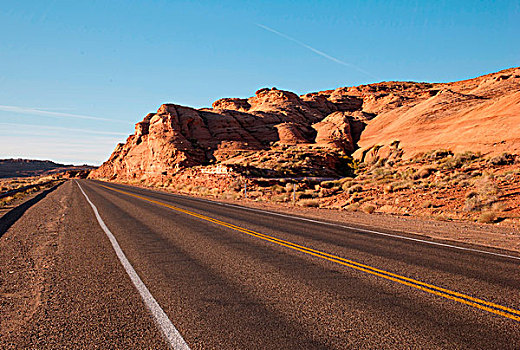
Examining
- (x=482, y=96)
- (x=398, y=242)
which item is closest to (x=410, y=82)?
(x=482, y=96)

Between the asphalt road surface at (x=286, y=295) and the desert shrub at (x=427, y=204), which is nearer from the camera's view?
the asphalt road surface at (x=286, y=295)

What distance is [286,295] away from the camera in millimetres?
4906

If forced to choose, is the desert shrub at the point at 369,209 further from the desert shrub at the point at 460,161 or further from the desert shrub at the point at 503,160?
the desert shrub at the point at 503,160

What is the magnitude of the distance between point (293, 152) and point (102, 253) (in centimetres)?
5092

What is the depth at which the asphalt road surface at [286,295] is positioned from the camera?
3.64 metres

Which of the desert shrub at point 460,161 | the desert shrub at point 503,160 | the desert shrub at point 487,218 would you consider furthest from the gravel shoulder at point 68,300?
the desert shrub at point 460,161

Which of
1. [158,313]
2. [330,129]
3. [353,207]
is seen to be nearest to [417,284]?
[158,313]

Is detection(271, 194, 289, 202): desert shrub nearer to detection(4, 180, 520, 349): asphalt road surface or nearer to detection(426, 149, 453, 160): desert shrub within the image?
detection(4, 180, 520, 349): asphalt road surface

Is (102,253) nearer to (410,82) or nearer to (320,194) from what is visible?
(320,194)

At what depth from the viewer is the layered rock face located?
38.1 metres

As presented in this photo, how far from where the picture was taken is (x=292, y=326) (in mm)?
3877

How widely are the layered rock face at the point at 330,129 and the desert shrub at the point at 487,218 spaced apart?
16989mm

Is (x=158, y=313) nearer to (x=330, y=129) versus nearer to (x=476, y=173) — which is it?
(x=476, y=173)

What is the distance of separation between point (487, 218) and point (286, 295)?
485 inches
